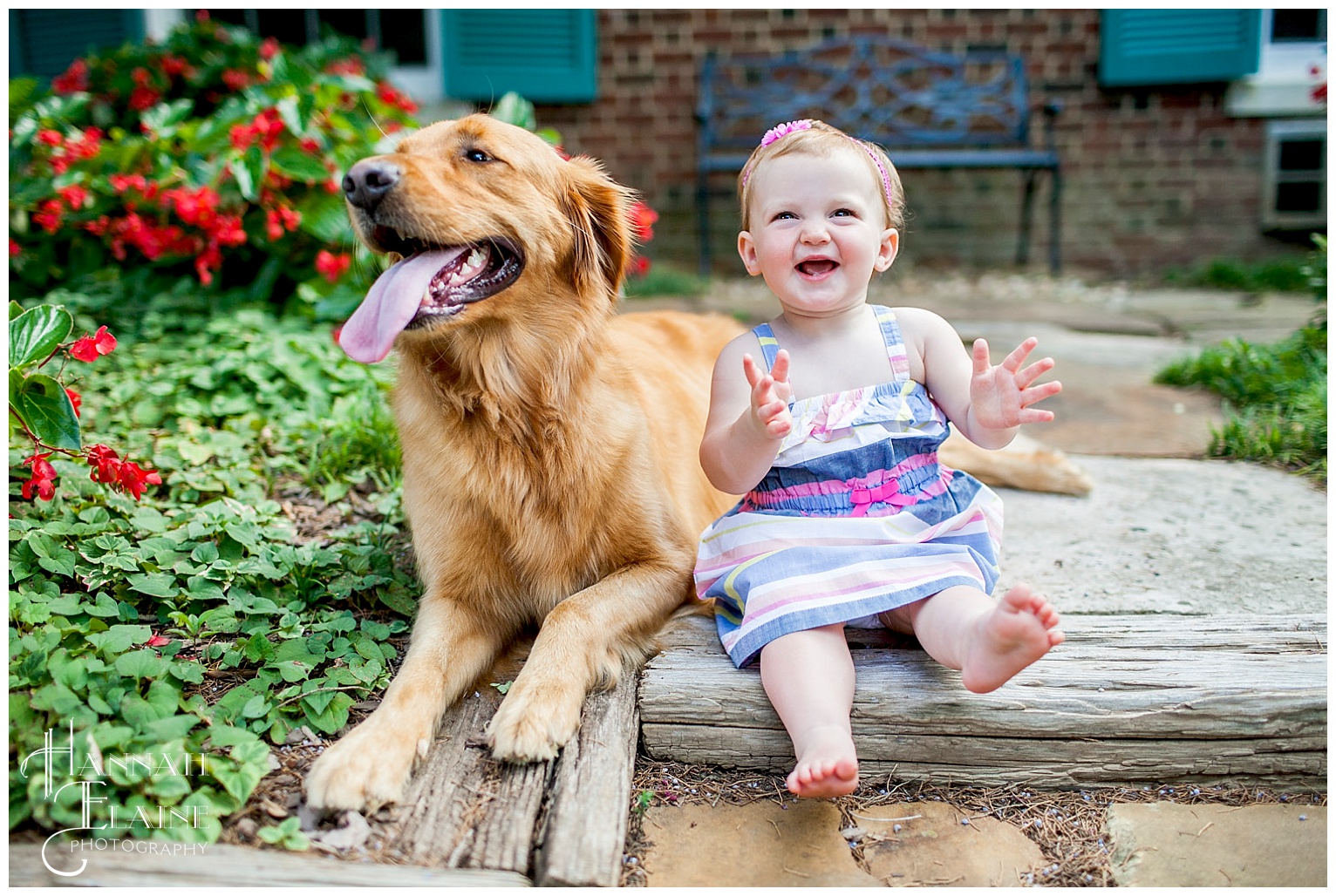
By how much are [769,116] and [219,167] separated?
4.46 metres

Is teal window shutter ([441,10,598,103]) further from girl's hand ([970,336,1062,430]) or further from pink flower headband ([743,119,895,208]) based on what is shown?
girl's hand ([970,336,1062,430])

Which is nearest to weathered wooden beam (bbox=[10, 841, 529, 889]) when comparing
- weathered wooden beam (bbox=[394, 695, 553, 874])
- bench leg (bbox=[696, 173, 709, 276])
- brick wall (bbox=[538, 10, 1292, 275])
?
weathered wooden beam (bbox=[394, 695, 553, 874])

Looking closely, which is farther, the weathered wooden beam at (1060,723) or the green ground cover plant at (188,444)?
the weathered wooden beam at (1060,723)

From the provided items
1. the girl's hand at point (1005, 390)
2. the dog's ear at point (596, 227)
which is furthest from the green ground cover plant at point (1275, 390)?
the dog's ear at point (596, 227)

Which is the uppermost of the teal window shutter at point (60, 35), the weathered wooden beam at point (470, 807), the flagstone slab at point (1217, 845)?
the teal window shutter at point (60, 35)

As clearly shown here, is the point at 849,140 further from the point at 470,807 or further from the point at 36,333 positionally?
the point at 36,333

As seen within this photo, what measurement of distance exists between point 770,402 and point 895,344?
1.54 feet

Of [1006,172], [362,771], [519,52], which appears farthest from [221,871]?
[1006,172]

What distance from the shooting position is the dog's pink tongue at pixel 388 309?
6.37 ft

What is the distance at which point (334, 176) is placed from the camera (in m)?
4.04

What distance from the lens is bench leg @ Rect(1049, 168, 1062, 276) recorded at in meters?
7.05

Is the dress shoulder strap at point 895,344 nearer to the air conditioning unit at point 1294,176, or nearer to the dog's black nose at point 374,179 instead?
the dog's black nose at point 374,179

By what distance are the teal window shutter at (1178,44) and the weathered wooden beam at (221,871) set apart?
25.0ft

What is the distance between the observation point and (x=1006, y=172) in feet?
24.9
